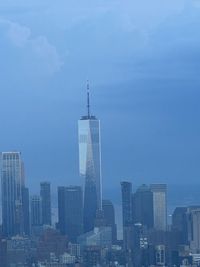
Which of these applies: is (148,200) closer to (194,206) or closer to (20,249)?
(194,206)

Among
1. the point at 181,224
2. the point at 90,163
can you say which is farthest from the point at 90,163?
the point at 181,224

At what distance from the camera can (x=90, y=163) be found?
322 inches

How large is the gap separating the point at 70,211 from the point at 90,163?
1.56ft

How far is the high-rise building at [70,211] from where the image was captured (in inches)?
312

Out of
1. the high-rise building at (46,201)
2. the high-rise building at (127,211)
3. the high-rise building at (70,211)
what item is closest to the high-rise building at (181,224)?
the high-rise building at (127,211)

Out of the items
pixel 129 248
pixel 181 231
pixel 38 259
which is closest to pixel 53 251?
pixel 38 259

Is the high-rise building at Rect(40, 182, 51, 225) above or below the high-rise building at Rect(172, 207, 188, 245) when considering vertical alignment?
above

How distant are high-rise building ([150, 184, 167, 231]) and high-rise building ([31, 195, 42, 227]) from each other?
1.00 m

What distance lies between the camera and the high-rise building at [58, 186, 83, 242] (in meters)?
7.93

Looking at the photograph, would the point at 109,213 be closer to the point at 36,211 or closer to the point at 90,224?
the point at 90,224

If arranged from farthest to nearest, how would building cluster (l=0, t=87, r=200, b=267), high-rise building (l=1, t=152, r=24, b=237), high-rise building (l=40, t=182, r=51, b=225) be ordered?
1. high-rise building (l=40, t=182, r=51, b=225)
2. high-rise building (l=1, t=152, r=24, b=237)
3. building cluster (l=0, t=87, r=200, b=267)

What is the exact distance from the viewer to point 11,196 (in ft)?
26.3

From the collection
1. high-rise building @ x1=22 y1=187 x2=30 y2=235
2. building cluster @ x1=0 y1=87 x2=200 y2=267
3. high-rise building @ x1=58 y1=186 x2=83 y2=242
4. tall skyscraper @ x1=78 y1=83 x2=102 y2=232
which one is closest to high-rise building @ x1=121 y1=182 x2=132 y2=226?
building cluster @ x1=0 y1=87 x2=200 y2=267

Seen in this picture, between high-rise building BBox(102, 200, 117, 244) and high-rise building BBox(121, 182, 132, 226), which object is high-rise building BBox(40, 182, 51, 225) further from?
high-rise building BBox(121, 182, 132, 226)
